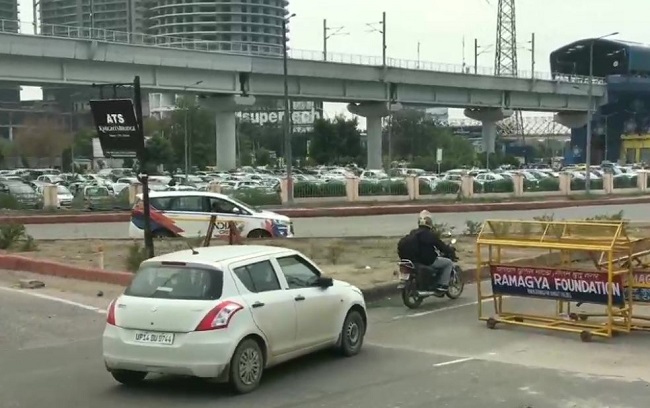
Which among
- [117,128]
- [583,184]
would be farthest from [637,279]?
[583,184]

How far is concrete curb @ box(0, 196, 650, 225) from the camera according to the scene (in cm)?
3466

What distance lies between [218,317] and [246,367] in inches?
24.5

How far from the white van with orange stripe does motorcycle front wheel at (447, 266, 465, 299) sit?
10.2 metres

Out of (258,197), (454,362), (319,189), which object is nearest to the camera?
(454,362)

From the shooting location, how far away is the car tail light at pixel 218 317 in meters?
8.52

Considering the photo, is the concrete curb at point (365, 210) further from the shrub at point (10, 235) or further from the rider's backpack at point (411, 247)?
the rider's backpack at point (411, 247)

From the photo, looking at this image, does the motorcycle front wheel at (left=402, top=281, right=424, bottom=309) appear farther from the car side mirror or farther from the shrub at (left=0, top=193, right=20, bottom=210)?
the shrub at (left=0, top=193, right=20, bottom=210)

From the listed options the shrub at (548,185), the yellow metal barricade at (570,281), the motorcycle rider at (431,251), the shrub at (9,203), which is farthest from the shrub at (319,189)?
the yellow metal barricade at (570,281)

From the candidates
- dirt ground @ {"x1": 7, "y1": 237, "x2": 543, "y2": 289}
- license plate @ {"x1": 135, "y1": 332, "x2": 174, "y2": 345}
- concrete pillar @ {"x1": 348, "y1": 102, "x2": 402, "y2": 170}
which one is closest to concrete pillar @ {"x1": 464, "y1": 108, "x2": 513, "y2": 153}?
concrete pillar @ {"x1": 348, "y1": 102, "x2": 402, "y2": 170}

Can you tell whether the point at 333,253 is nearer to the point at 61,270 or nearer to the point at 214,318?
the point at 61,270

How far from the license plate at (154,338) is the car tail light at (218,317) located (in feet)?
0.98

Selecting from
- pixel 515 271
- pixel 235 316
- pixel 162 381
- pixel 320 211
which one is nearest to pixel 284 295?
pixel 235 316

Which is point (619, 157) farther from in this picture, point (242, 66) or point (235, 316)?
point (235, 316)

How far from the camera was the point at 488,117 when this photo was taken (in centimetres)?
9281
